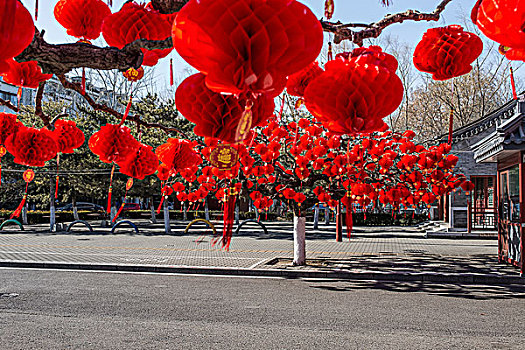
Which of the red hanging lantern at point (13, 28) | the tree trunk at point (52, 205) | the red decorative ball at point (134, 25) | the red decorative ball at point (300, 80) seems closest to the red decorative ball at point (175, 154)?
the red decorative ball at point (134, 25)

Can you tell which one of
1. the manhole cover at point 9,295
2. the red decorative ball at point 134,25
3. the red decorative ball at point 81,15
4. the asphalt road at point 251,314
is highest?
the red decorative ball at point 81,15

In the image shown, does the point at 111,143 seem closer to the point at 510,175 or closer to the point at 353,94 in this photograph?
the point at 353,94

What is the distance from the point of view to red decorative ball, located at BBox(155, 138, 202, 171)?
383 centimetres

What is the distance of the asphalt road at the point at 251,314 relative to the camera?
22.2 ft

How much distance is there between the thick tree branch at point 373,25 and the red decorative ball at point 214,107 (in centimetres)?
61

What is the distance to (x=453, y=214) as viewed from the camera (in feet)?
83.2

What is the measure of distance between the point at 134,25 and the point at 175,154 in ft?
4.47

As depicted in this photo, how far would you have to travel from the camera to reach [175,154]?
3.86 meters

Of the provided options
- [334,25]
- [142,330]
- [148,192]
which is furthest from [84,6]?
[148,192]

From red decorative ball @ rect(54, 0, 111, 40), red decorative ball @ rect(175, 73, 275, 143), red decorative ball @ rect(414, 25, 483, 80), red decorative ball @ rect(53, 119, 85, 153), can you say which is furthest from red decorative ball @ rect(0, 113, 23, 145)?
red decorative ball @ rect(414, 25, 483, 80)

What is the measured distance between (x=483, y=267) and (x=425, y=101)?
80.0ft

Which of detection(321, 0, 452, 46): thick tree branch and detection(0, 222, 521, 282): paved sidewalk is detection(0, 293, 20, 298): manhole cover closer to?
detection(0, 222, 521, 282): paved sidewalk

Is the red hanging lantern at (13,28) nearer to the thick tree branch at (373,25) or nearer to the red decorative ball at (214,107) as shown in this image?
the red decorative ball at (214,107)

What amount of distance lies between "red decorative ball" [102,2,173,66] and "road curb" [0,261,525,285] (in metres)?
10.8
